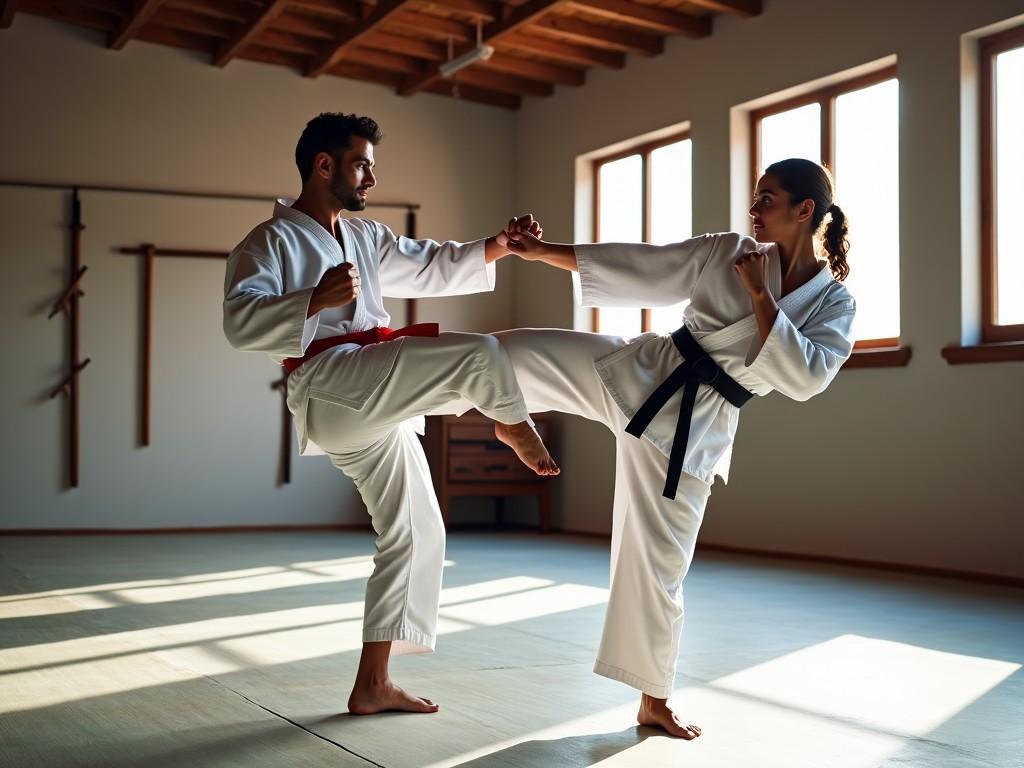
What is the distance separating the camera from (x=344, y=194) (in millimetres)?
2779

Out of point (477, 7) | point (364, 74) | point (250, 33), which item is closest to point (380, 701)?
point (477, 7)

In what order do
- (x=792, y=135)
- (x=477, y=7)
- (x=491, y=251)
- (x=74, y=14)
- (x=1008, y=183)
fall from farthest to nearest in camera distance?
(x=74, y=14) < (x=477, y=7) < (x=792, y=135) < (x=1008, y=183) < (x=491, y=251)

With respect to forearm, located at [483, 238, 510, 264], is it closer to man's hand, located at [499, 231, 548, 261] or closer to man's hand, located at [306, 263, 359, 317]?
man's hand, located at [499, 231, 548, 261]

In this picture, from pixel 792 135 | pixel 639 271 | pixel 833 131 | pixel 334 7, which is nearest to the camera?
pixel 639 271

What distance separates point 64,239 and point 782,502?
15.8ft

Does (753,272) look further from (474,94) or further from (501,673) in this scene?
(474,94)

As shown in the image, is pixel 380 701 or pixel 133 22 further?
pixel 133 22

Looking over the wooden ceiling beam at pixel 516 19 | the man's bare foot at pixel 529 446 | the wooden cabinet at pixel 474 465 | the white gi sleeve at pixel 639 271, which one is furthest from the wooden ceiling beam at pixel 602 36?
the man's bare foot at pixel 529 446

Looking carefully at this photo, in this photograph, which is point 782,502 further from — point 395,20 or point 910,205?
point 395,20

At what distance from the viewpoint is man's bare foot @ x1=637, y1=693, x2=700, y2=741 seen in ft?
8.05

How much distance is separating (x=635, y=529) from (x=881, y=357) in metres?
3.41

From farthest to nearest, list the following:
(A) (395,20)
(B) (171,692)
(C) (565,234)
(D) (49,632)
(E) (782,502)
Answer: (C) (565,234), (A) (395,20), (E) (782,502), (D) (49,632), (B) (171,692)

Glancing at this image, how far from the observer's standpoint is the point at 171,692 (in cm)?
281

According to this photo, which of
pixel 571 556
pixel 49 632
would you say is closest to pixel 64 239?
pixel 571 556
